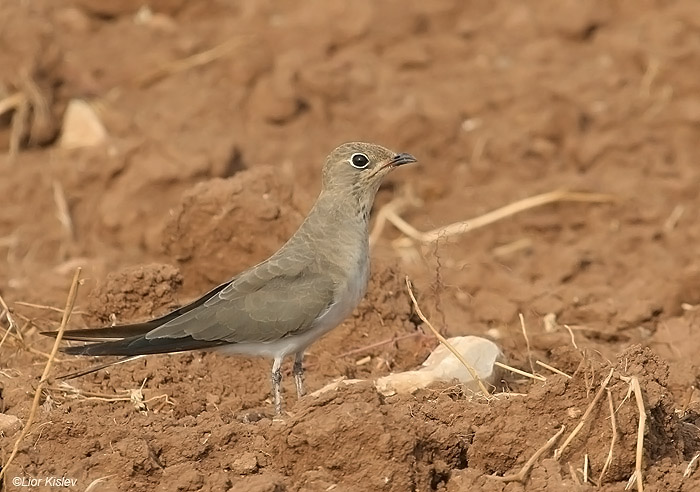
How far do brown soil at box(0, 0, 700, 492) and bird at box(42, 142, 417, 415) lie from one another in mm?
347

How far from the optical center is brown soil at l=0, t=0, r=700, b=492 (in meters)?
5.41

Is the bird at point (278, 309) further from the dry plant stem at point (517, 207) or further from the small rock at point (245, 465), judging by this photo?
the dry plant stem at point (517, 207)

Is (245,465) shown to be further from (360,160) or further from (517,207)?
(517,207)

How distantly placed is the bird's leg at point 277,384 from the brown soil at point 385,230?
0.59 feet

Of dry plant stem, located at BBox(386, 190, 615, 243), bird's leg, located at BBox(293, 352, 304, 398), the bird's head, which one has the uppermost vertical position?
the bird's head

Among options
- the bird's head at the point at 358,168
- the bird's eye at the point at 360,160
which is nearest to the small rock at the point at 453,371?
the bird's head at the point at 358,168

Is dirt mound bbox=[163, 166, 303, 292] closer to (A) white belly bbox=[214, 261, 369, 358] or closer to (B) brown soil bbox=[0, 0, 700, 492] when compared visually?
(B) brown soil bbox=[0, 0, 700, 492]

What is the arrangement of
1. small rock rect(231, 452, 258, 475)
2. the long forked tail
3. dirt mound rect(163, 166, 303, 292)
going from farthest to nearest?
dirt mound rect(163, 166, 303, 292) → the long forked tail → small rock rect(231, 452, 258, 475)

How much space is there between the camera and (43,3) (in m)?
12.8

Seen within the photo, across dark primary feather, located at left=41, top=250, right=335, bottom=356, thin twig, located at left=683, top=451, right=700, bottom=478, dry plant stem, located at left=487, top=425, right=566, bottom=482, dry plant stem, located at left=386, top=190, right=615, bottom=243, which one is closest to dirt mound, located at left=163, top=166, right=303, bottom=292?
dark primary feather, located at left=41, top=250, right=335, bottom=356

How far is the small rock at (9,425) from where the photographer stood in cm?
579

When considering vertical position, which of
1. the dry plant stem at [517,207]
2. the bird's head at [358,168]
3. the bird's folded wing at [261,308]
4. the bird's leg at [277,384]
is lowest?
the dry plant stem at [517,207]

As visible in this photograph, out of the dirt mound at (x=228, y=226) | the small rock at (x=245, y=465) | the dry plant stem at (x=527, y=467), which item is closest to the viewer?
the dry plant stem at (x=527, y=467)

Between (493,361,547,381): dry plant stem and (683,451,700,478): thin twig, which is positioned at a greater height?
(683,451,700,478): thin twig
